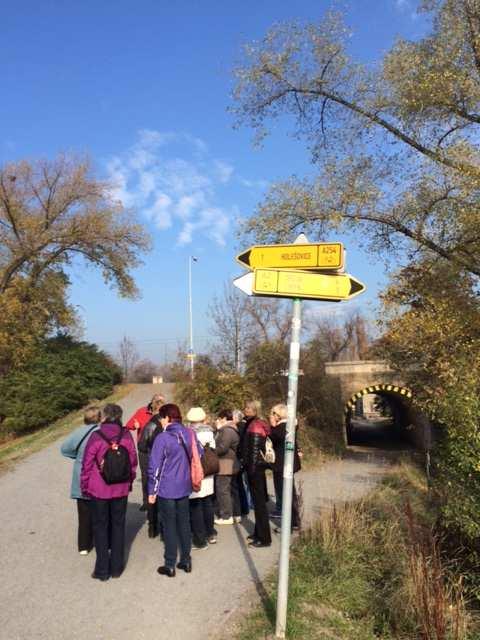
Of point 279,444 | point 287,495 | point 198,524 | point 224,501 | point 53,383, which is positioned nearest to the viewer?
point 287,495

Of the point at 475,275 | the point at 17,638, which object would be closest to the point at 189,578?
the point at 17,638

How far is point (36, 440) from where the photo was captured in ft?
60.5

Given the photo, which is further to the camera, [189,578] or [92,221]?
[92,221]

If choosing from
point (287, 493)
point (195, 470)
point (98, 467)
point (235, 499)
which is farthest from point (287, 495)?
point (235, 499)

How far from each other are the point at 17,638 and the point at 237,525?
410cm

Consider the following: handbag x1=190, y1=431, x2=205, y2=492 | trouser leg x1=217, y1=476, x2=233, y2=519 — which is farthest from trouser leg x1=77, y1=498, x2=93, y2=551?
trouser leg x1=217, y1=476, x2=233, y2=519

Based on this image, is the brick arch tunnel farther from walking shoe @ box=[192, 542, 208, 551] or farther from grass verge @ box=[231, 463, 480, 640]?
walking shoe @ box=[192, 542, 208, 551]

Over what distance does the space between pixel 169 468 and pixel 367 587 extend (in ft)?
7.69

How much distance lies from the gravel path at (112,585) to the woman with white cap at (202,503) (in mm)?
189

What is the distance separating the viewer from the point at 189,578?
19.2ft

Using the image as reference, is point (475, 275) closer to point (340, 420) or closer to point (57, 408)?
point (340, 420)

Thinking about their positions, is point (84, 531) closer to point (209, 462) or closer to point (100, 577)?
point (100, 577)

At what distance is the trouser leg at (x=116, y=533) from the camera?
5.82 metres

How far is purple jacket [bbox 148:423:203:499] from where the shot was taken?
19.5 ft
